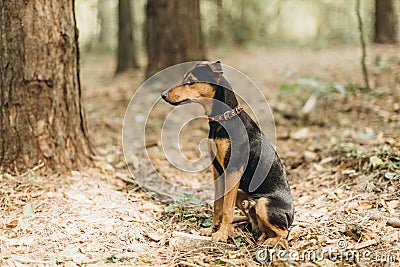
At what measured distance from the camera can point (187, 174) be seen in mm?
6551

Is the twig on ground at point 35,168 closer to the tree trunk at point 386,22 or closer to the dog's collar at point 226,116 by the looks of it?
the dog's collar at point 226,116

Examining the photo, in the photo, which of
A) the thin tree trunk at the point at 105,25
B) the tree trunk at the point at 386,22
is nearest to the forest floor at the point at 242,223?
the tree trunk at the point at 386,22

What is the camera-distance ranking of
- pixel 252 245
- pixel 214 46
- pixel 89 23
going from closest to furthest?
pixel 252 245, pixel 214 46, pixel 89 23

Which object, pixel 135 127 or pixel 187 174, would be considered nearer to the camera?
pixel 187 174

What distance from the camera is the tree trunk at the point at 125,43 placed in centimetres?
1307

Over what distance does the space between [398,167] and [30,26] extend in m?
4.91

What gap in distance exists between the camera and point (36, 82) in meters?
5.36

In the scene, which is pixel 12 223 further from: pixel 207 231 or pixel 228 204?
pixel 228 204

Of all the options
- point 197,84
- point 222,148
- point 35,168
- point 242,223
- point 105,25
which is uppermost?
point 105,25

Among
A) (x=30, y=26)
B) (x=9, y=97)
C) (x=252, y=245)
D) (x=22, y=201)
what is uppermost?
(x=30, y=26)

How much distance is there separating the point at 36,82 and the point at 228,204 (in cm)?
294

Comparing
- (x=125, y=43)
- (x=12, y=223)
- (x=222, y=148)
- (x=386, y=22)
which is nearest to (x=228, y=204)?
(x=222, y=148)

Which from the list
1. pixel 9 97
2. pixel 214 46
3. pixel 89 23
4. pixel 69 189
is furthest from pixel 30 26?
pixel 89 23

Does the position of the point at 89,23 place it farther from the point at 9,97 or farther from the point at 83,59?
the point at 9,97
